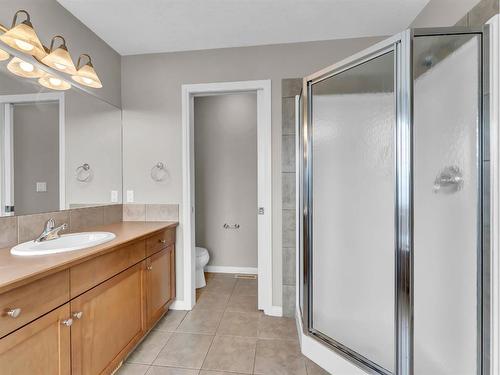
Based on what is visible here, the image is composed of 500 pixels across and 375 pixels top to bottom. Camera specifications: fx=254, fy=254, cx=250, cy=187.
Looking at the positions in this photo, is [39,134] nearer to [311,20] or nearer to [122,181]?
[122,181]

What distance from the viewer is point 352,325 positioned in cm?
152

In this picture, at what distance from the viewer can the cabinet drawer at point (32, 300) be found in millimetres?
875

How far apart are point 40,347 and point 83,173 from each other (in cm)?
129

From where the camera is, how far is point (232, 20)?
189 centimetres

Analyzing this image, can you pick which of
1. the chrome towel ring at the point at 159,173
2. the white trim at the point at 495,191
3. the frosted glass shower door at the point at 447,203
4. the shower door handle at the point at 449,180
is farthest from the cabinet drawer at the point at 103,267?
the white trim at the point at 495,191

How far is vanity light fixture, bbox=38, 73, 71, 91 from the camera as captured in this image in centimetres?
161

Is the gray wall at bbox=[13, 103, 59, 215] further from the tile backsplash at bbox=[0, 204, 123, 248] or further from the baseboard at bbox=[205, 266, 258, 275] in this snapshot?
the baseboard at bbox=[205, 266, 258, 275]

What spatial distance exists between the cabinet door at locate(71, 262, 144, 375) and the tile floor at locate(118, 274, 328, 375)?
7.8 inches

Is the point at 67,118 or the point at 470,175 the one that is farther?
the point at 67,118

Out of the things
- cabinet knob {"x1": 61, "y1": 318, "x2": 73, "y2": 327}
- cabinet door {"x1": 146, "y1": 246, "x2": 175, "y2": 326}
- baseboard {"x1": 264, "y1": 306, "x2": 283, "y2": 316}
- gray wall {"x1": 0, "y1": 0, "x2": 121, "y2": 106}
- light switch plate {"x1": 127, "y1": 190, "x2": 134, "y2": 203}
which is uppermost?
gray wall {"x1": 0, "y1": 0, "x2": 121, "y2": 106}

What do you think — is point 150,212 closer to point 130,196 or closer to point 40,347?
point 130,196

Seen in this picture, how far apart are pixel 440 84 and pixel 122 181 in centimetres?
246

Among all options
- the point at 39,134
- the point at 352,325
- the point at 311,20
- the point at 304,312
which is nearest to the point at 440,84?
the point at 311,20

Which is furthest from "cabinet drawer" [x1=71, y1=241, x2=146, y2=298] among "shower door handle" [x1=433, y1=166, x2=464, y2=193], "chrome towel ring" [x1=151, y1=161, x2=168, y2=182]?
"shower door handle" [x1=433, y1=166, x2=464, y2=193]
